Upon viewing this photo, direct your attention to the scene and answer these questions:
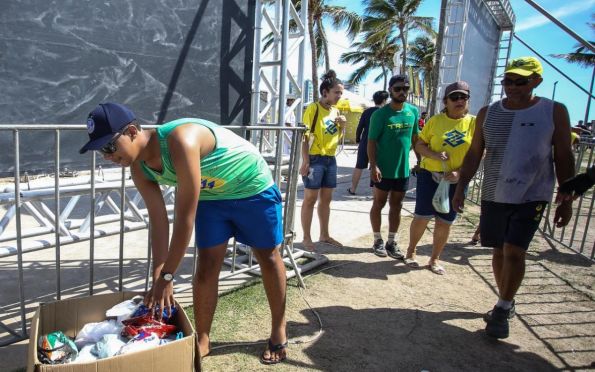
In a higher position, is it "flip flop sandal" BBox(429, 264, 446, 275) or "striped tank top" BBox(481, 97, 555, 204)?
"striped tank top" BBox(481, 97, 555, 204)

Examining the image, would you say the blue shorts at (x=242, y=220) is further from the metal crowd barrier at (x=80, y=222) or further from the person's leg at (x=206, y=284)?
the metal crowd barrier at (x=80, y=222)

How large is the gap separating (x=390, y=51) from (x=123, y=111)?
35596 millimetres

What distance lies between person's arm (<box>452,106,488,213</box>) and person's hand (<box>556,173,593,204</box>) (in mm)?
667

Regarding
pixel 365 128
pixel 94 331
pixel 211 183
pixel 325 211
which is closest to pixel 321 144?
pixel 325 211

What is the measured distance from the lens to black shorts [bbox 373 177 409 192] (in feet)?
15.0

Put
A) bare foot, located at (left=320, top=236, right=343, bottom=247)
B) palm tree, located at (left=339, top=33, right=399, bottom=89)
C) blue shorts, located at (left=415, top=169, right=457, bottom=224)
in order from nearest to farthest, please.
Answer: blue shorts, located at (left=415, top=169, right=457, bottom=224) → bare foot, located at (left=320, top=236, right=343, bottom=247) → palm tree, located at (left=339, top=33, right=399, bottom=89)

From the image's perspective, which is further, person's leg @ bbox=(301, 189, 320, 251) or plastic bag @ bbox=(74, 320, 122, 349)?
person's leg @ bbox=(301, 189, 320, 251)

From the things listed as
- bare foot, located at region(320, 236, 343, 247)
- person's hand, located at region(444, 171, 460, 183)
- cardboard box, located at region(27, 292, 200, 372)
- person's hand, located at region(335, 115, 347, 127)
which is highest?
person's hand, located at region(335, 115, 347, 127)

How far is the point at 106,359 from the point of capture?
1601mm

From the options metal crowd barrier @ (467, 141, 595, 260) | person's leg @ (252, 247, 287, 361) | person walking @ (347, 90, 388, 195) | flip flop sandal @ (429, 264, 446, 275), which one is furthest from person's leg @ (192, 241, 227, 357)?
person walking @ (347, 90, 388, 195)

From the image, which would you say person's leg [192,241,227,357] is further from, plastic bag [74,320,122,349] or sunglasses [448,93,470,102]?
sunglasses [448,93,470,102]

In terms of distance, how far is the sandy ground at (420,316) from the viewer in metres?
2.73

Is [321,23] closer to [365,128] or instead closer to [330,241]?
[365,128]

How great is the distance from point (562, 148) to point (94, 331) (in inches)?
123
